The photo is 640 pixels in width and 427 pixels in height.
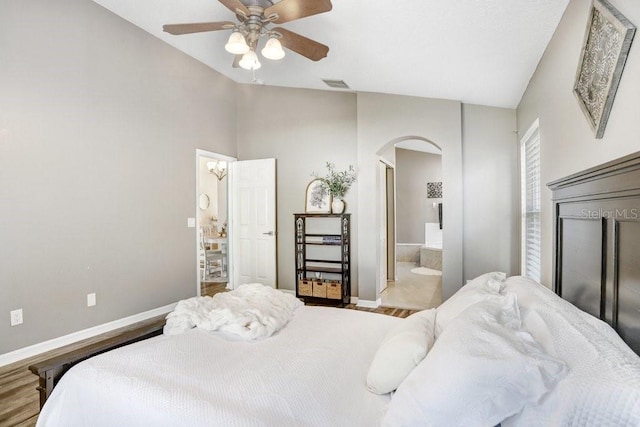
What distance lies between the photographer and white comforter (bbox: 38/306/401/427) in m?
1.21

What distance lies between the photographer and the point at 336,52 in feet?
11.3

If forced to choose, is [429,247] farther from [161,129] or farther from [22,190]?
[22,190]

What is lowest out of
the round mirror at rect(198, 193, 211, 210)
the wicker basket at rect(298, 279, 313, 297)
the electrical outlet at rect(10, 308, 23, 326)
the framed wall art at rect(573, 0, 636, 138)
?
the wicker basket at rect(298, 279, 313, 297)

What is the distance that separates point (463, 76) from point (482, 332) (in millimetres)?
2917

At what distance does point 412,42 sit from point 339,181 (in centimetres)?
231

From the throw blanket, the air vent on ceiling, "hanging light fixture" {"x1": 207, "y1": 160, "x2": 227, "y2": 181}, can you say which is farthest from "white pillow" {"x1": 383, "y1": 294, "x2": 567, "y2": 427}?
"hanging light fixture" {"x1": 207, "y1": 160, "x2": 227, "y2": 181}

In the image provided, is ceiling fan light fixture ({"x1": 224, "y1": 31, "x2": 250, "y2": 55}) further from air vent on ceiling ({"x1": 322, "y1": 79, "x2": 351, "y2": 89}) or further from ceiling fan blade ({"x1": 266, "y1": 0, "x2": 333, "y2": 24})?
air vent on ceiling ({"x1": 322, "y1": 79, "x2": 351, "y2": 89})

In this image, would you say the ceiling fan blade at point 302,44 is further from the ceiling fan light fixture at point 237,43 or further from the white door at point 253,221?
the white door at point 253,221

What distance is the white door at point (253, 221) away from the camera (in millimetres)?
5367

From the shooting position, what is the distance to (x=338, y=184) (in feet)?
16.0

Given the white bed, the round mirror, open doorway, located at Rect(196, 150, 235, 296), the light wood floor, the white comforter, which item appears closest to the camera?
the white bed

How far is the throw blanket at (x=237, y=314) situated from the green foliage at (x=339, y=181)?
2634mm

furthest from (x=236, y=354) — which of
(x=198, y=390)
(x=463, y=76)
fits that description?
(x=463, y=76)

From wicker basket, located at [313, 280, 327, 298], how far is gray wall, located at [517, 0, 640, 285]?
268 centimetres
